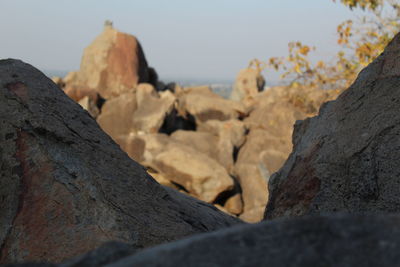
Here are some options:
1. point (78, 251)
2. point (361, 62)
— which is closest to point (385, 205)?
point (78, 251)

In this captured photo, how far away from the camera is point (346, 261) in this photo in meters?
1.44

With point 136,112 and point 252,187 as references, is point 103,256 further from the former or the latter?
point 136,112

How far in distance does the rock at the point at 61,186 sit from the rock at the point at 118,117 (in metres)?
16.4

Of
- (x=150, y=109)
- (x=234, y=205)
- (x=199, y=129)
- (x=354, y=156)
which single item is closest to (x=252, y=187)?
(x=234, y=205)

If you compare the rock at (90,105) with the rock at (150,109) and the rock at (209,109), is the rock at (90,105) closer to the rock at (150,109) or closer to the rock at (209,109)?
the rock at (150,109)

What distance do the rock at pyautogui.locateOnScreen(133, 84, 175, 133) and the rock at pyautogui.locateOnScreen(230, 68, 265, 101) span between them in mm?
9776

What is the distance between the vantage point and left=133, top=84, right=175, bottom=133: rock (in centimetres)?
1986

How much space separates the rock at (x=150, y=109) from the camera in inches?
782

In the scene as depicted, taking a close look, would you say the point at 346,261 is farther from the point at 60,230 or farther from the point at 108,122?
the point at 108,122

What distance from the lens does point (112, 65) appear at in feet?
80.4

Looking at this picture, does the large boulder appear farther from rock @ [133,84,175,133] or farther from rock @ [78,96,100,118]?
rock @ [78,96,100,118]

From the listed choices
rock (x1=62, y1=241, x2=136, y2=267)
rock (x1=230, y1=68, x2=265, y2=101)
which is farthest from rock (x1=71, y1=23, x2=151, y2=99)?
rock (x1=62, y1=241, x2=136, y2=267)

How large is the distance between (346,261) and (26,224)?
2266 mm

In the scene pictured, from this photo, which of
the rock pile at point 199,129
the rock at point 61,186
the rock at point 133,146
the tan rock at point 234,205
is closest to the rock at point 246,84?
the rock pile at point 199,129
